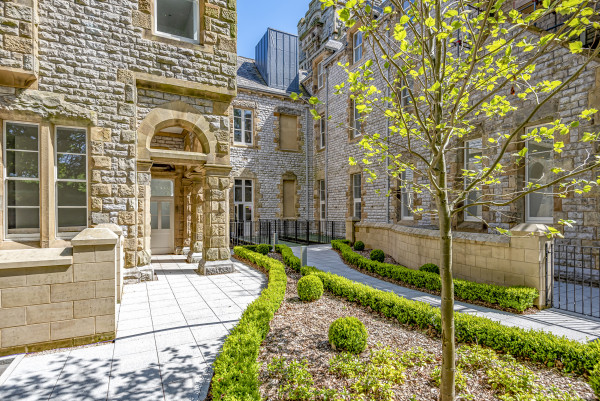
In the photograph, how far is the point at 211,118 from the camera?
26.2 feet

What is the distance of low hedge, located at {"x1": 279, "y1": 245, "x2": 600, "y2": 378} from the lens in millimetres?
3211

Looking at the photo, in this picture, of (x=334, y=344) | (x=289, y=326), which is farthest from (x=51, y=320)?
(x=334, y=344)

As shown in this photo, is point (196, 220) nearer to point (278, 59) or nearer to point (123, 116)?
point (123, 116)

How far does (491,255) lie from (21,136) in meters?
9.93

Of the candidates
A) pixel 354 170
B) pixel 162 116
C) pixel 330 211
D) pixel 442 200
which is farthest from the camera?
pixel 330 211

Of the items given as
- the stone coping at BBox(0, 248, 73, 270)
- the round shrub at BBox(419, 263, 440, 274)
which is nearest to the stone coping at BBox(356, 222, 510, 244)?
the round shrub at BBox(419, 263, 440, 274)

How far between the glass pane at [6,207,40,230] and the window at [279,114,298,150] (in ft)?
41.5

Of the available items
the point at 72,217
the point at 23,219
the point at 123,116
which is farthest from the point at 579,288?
the point at 23,219

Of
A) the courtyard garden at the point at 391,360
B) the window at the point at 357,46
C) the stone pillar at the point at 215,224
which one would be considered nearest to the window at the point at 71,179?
the stone pillar at the point at 215,224

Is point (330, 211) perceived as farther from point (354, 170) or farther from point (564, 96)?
point (564, 96)

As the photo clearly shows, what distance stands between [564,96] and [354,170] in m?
8.82

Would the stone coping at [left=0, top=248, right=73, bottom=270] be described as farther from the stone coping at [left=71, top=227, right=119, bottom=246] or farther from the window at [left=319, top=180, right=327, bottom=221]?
the window at [left=319, top=180, right=327, bottom=221]

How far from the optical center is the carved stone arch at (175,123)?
23.8 ft

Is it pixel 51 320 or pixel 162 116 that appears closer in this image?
pixel 51 320
